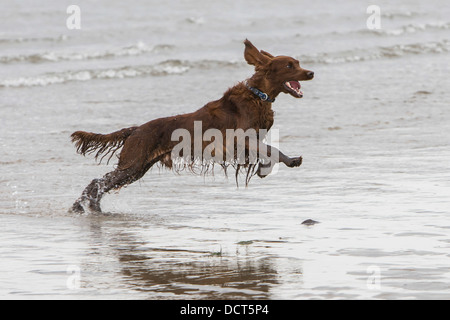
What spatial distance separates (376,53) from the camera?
22141 mm

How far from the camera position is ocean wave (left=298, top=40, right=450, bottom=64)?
21.4m

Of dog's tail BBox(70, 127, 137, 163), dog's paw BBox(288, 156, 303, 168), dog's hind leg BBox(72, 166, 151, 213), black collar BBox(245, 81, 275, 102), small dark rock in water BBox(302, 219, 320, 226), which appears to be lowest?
small dark rock in water BBox(302, 219, 320, 226)

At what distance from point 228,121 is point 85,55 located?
48.4 ft

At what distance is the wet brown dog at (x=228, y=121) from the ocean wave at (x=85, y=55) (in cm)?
1354

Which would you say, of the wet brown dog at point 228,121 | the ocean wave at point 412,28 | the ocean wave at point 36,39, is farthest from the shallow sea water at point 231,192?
the ocean wave at point 412,28

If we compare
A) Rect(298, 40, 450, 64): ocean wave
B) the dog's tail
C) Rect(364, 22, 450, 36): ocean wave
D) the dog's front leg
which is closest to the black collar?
the dog's front leg

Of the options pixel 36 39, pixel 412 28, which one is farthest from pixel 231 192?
pixel 412 28

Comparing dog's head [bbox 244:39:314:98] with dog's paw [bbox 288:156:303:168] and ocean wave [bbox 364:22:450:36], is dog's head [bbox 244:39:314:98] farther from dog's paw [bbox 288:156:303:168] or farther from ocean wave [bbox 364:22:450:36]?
ocean wave [bbox 364:22:450:36]

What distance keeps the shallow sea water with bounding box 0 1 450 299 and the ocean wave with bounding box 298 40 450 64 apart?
10cm

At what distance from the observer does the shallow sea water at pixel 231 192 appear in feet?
19.1

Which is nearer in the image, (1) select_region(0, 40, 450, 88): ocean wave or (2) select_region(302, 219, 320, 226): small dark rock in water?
(2) select_region(302, 219, 320, 226): small dark rock in water

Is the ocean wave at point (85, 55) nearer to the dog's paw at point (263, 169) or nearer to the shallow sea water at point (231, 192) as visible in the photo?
the shallow sea water at point (231, 192)

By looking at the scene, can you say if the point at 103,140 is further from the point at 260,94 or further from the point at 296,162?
the point at 296,162
